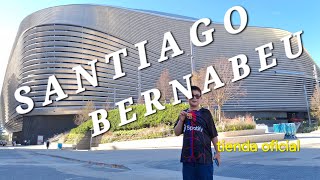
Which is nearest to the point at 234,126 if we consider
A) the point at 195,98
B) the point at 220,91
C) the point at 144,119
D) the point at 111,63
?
the point at 220,91

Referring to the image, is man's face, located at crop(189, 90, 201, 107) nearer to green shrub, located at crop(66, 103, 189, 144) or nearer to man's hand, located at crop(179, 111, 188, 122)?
man's hand, located at crop(179, 111, 188, 122)

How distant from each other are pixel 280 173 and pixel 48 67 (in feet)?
228

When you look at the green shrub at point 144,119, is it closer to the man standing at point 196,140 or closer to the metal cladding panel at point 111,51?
the man standing at point 196,140

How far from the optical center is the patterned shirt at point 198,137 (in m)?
3.64

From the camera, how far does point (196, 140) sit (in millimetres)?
3670

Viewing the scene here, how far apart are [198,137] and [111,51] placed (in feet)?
252

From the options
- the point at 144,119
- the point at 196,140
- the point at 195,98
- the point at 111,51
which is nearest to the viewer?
the point at 196,140

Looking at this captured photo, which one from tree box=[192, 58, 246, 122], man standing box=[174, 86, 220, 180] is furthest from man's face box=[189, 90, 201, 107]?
tree box=[192, 58, 246, 122]

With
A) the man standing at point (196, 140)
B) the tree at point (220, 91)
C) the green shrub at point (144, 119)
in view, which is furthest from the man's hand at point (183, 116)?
the green shrub at point (144, 119)

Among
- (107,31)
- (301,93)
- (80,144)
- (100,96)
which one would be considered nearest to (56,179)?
(80,144)

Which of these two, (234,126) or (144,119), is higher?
(144,119)

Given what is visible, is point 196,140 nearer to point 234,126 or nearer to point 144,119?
point 234,126

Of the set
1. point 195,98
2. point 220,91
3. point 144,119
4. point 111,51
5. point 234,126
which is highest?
point 111,51

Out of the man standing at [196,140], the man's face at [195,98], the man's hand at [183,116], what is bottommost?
the man standing at [196,140]
